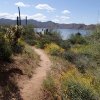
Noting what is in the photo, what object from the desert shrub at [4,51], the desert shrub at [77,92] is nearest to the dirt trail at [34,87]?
the desert shrub at [77,92]

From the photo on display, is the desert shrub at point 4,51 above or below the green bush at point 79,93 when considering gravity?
above

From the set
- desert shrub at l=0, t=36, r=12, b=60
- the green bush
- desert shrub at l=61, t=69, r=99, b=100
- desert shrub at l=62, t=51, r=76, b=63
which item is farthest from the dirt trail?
desert shrub at l=62, t=51, r=76, b=63

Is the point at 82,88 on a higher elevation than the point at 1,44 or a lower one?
lower

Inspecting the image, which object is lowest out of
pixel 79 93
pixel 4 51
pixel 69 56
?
pixel 69 56

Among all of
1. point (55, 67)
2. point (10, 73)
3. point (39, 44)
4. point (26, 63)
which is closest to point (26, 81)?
point (10, 73)

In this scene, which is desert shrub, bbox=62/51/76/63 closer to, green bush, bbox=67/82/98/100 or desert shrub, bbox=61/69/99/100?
desert shrub, bbox=61/69/99/100

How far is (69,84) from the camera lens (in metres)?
13.7

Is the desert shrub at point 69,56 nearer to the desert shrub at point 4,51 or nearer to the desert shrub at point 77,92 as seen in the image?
the desert shrub at point 4,51

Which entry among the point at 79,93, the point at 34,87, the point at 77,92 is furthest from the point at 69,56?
the point at 79,93

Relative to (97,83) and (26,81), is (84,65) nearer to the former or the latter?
(97,83)

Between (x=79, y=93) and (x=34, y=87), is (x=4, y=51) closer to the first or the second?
(x=34, y=87)

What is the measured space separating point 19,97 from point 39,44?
1898 cm

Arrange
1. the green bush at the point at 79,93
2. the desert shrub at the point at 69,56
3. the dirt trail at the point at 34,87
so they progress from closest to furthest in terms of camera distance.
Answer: the dirt trail at the point at 34,87 < the green bush at the point at 79,93 < the desert shrub at the point at 69,56

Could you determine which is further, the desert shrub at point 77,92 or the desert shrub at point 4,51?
the desert shrub at point 4,51
